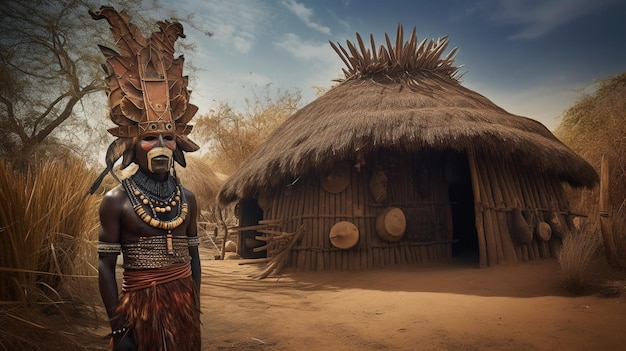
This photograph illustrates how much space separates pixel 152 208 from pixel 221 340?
1836mm

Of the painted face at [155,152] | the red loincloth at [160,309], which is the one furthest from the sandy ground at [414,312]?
the painted face at [155,152]

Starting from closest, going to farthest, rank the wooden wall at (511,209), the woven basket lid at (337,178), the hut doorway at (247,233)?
the wooden wall at (511,209) < the woven basket lid at (337,178) < the hut doorway at (247,233)

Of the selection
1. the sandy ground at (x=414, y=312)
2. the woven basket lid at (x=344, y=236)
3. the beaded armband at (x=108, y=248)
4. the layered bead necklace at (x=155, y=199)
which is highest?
the layered bead necklace at (x=155, y=199)

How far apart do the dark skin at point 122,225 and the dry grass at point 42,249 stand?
0.20m

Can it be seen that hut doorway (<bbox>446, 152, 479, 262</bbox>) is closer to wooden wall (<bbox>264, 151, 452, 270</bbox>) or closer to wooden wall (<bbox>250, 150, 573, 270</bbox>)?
wooden wall (<bbox>250, 150, 573, 270</bbox>)

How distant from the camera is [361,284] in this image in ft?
18.6

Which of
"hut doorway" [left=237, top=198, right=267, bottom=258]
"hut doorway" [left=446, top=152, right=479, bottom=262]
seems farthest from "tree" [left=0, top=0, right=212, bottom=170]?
"hut doorway" [left=446, top=152, right=479, bottom=262]

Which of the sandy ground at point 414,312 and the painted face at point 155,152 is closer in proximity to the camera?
the painted face at point 155,152

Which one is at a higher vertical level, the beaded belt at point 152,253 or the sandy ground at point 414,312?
the beaded belt at point 152,253

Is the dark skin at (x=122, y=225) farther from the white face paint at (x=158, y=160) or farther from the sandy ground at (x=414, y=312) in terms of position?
the sandy ground at (x=414, y=312)

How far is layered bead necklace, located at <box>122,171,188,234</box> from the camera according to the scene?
71.7 inches

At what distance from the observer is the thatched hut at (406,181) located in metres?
6.37

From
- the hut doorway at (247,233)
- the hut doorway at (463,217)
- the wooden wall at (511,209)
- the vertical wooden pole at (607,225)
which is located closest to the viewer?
the vertical wooden pole at (607,225)

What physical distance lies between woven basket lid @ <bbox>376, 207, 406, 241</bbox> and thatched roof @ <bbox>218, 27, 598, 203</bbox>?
1.17 metres
